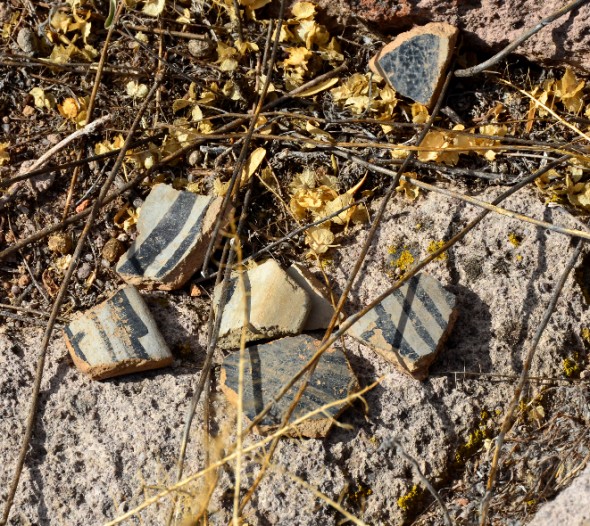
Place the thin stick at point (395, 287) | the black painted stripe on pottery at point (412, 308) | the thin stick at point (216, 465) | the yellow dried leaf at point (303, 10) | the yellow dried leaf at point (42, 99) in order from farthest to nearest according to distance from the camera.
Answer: the yellow dried leaf at point (42, 99) < the yellow dried leaf at point (303, 10) < the black painted stripe on pottery at point (412, 308) < the thin stick at point (395, 287) < the thin stick at point (216, 465)

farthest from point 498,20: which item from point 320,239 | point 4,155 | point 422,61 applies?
point 4,155

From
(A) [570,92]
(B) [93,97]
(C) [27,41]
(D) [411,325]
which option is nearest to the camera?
(D) [411,325]

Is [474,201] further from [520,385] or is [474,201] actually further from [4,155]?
[4,155]

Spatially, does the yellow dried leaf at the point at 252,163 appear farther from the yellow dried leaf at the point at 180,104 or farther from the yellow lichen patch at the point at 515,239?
the yellow lichen patch at the point at 515,239

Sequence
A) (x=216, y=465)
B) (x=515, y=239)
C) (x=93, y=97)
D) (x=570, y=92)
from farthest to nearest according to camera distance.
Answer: (x=93, y=97)
(x=570, y=92)
(x=515, y=239)
(x=216, y=465)

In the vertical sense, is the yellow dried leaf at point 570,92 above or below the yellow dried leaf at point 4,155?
below

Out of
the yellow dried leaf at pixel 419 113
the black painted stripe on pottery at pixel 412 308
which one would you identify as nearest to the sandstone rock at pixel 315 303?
the black painted stripe on pottery at pixel 412 308
